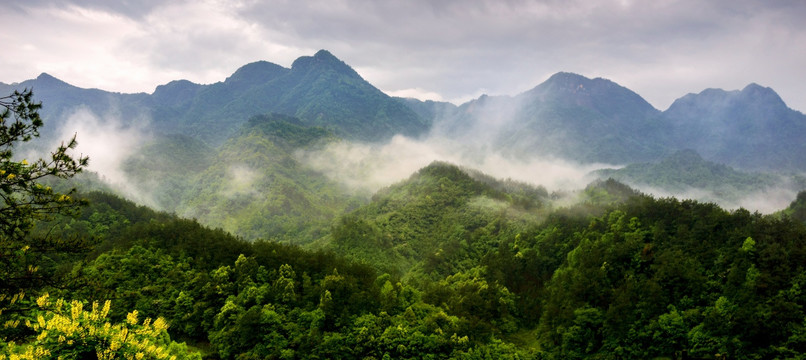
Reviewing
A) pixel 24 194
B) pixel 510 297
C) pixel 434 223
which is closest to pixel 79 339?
pixel 24 194

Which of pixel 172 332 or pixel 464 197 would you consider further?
pixel 464 197

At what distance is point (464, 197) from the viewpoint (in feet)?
475

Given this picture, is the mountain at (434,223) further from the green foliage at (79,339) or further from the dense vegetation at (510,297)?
the green foliage at (79,339)

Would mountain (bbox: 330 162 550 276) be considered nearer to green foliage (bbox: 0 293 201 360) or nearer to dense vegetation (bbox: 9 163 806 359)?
dense vegetation (bbox: 9 163 806 359)

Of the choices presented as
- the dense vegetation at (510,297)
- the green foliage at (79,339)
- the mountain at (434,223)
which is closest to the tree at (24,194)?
the green foliage at (79,339)

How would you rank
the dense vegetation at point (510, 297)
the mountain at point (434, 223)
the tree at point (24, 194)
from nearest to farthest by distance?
the tree at point (24, 194) < the dense vegetation at point (510, 297) < the mountain at point (434, 223)

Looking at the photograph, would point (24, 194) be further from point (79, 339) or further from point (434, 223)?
point (434, 223)

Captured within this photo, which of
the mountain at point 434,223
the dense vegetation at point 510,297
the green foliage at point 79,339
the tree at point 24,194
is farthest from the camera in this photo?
the mountain at point 434,223

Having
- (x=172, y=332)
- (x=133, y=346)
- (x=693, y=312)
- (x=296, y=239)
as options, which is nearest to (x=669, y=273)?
(x=693, y=312)

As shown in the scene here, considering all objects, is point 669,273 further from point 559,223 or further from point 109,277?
point 109,277

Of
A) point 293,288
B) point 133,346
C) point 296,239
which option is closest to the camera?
point 133,346

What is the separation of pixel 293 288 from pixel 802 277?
55.7 m

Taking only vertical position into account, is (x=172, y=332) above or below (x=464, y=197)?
below

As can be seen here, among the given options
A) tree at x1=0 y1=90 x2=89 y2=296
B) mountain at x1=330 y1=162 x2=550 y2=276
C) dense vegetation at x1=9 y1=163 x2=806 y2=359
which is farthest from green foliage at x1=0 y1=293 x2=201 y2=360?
mountain at x1=330 y1=162 x2=550 y2=276
